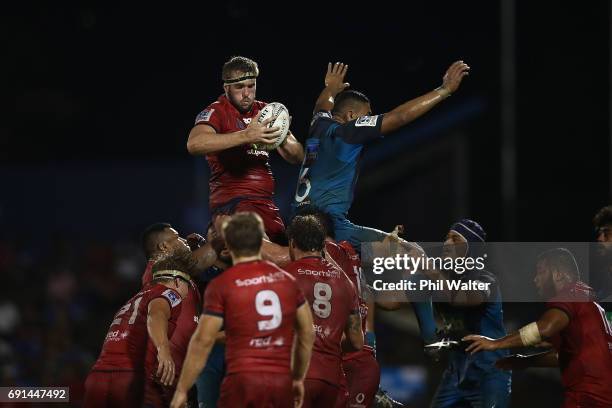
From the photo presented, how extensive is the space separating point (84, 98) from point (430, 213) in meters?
9.33

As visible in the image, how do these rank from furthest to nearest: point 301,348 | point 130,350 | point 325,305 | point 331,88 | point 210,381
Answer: point 331,88 < point 210,381 < point 130,350 < point 325,305 < point 301,348

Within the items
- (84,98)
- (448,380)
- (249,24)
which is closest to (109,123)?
(84,98)

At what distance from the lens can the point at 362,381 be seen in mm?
9578

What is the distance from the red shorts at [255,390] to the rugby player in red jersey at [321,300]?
1125mm

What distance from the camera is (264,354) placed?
23.2ft

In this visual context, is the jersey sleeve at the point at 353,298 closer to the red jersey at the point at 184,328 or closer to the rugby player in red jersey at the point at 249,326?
the rugby player in red jersey at the point at 249,326

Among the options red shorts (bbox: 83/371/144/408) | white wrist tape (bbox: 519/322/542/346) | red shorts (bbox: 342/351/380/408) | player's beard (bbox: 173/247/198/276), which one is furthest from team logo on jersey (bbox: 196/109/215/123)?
white wrist tape (bbox: 519/322/542/346)

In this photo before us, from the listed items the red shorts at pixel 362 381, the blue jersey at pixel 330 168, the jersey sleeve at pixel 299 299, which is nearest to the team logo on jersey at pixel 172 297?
the blue jersey at pixel 330 168

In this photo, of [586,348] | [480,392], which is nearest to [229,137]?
[586,348]

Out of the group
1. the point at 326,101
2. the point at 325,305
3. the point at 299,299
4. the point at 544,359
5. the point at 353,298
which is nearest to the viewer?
the point at 299,299

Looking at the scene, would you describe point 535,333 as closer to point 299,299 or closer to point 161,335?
point 299,299

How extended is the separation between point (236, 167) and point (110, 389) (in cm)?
215

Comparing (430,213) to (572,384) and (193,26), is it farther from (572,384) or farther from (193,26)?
(572,384)

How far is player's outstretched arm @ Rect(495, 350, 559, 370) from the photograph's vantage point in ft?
30.2
